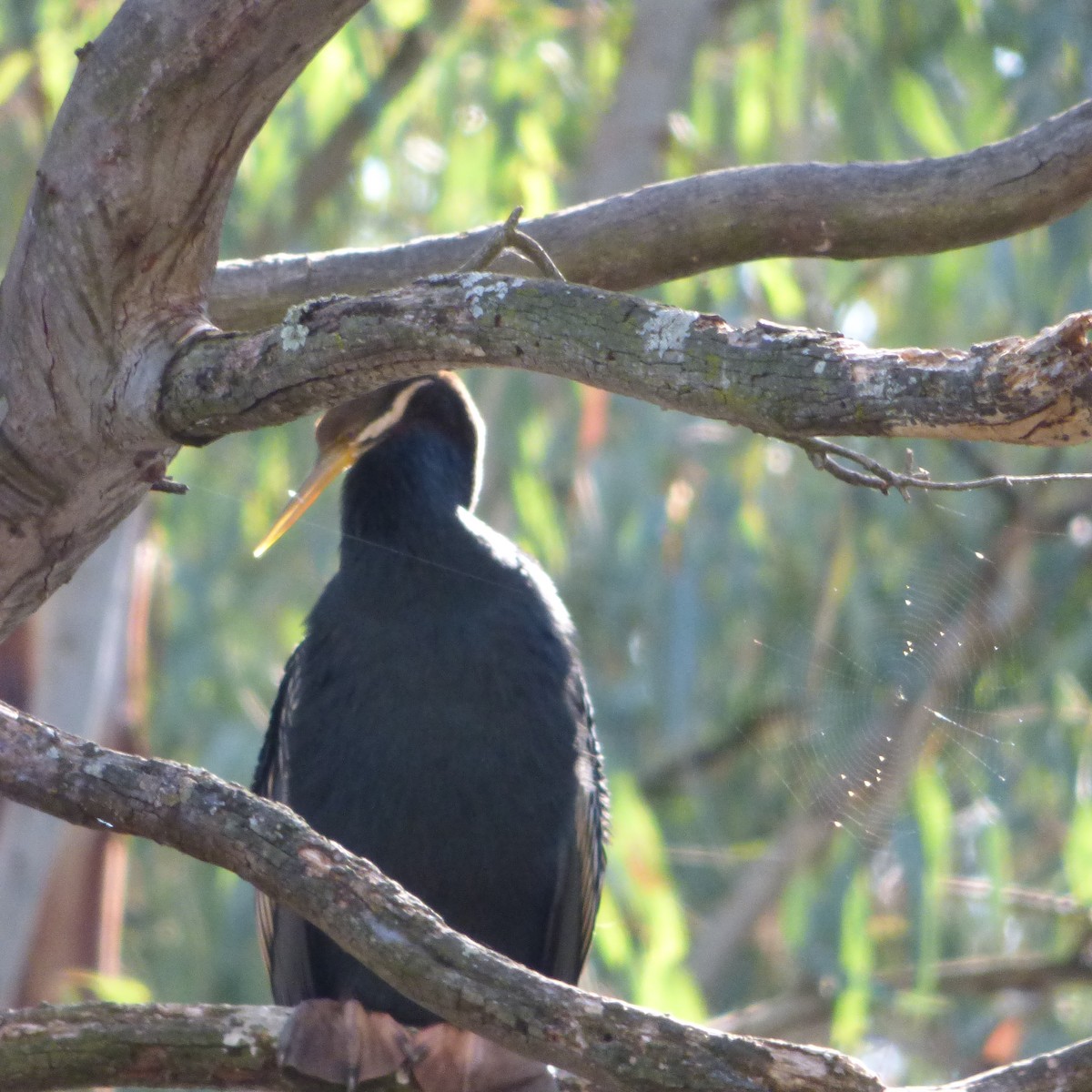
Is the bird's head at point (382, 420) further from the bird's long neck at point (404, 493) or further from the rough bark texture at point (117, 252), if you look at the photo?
the rough bark texture at point (117, 252)

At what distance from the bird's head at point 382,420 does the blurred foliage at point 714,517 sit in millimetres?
1933

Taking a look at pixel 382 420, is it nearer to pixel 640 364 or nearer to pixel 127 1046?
pixel 127 1046

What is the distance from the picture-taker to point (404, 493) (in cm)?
290

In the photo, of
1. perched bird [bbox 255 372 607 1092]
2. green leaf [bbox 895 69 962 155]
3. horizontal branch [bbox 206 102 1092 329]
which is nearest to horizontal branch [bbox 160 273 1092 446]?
horizontal branch [bbox 206 102 1092 329]

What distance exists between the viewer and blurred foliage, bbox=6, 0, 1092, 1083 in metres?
5.43

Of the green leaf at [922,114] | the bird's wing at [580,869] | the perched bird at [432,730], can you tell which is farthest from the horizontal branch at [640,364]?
the green leaf at [922,114]

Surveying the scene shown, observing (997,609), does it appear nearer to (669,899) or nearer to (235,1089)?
(669,899)

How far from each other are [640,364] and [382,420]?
1.63 m

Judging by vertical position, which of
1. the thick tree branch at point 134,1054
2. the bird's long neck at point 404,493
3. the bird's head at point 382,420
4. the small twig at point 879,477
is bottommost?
the thick tree branch at point 134,1054

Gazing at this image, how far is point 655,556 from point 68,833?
2212 mm

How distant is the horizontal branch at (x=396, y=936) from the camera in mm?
1521

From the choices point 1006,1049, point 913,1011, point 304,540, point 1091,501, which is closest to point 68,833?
point 304,540

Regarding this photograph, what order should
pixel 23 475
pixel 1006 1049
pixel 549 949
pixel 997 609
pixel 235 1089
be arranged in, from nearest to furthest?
pixel 23 475, pixel 235 1089, pixel 549 949, pixel 997 609, pixel 1006 1049

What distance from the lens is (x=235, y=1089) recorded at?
2.03 metres
